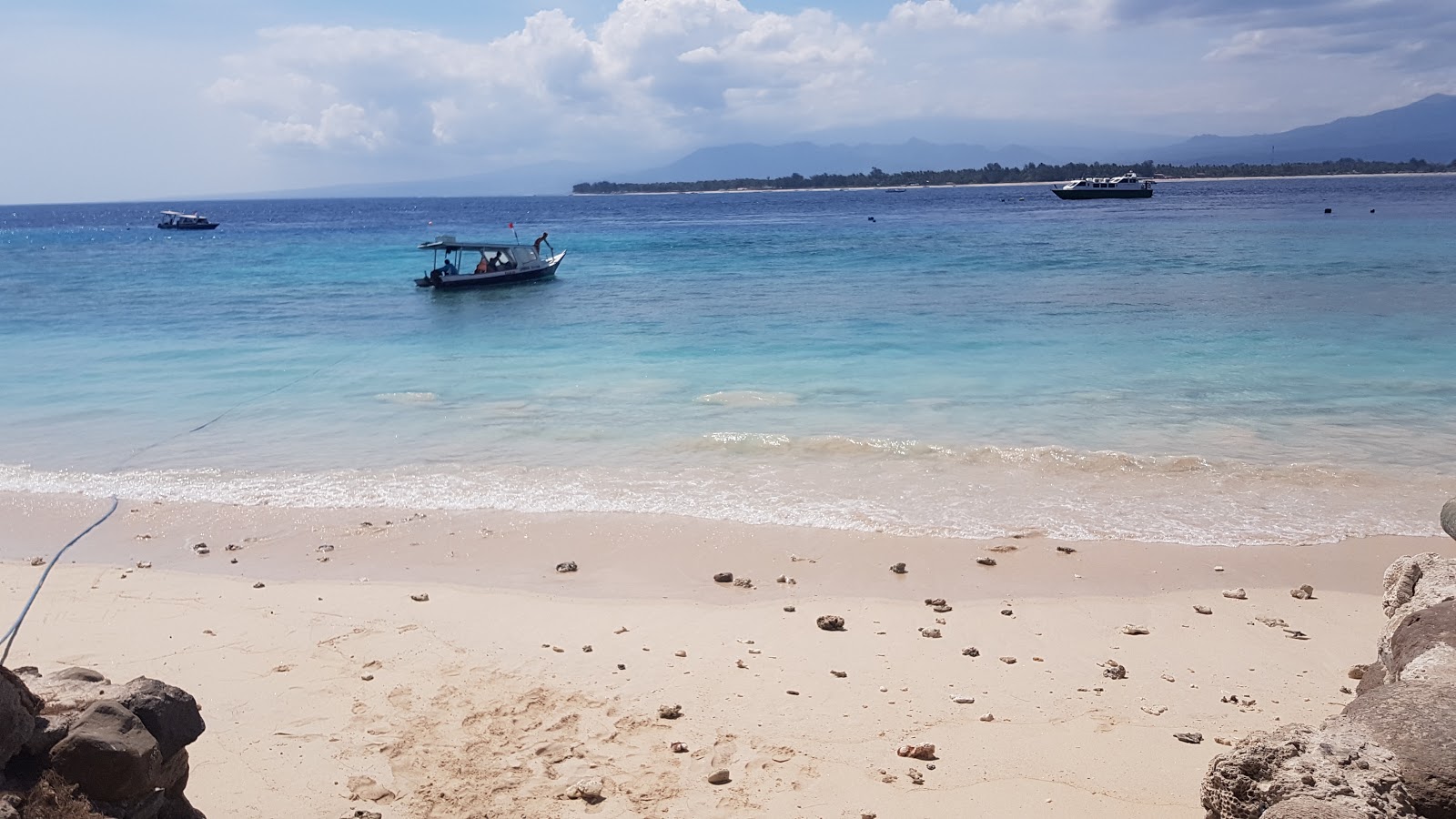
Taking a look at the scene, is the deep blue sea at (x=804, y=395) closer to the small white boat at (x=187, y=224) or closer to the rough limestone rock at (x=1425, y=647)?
the rough limestone rock at (x=1425, y=647)

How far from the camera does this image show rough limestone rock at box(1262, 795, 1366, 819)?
2855 mm

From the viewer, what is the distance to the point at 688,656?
593 cm

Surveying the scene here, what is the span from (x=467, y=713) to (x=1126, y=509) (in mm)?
6066

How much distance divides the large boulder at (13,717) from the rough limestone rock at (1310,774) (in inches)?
148

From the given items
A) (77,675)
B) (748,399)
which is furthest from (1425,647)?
(748,399)

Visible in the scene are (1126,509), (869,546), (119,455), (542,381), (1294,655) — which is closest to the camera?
(1294,655)

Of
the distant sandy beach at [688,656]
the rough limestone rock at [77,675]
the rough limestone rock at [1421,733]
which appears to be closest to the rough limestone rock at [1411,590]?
the rough limestone rock at [1421,733]

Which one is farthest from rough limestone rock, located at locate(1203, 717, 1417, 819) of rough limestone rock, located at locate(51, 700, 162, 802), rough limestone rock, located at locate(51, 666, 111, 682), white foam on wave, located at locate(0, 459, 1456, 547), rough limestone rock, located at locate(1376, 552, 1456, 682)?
white foam on wave, located at locate(0, 459, 1456, 547)

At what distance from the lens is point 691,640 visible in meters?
6.18

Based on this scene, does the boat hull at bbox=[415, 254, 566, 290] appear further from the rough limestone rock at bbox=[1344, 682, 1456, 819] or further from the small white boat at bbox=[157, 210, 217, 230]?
the small white boat at bbox=[157, 210, 217, 230]

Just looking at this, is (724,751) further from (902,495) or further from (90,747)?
(902,495)

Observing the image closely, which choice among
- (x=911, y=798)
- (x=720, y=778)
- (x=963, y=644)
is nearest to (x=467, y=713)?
(x=720, y=778)

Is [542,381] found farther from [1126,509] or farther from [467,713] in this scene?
[467,713]

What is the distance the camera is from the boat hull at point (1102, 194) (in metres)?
89.4
